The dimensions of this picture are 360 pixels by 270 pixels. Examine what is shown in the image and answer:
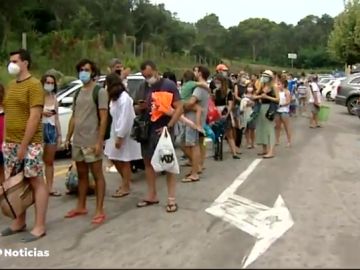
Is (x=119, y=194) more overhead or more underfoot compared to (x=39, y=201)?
more underfoot

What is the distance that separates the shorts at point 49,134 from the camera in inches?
314

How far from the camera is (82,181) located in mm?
7414

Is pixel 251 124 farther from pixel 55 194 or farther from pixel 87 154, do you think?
pixel 87 154

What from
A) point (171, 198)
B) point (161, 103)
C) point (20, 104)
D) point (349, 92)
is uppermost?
point (20, 104)

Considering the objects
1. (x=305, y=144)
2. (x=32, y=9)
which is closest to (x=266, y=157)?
(x=305, y=144)

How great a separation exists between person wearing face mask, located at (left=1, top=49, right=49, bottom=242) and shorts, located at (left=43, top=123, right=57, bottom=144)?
1473mm

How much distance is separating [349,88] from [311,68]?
7868 cm

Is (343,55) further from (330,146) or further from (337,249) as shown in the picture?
(337,249)

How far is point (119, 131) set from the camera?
8008mm

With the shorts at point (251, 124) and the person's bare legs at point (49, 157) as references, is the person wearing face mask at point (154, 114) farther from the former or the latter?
the shorts at point (251, 124)

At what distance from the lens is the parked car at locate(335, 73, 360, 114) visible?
2708 cm

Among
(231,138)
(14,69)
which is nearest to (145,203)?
(14,69)

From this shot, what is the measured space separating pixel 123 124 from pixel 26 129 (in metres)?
1.92

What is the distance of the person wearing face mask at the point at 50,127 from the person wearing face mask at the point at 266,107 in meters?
5.51
